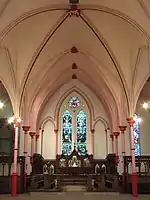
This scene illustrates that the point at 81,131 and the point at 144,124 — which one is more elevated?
the point at 144,124

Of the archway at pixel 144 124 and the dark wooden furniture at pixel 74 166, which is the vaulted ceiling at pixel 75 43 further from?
the archway at pixel 144 124

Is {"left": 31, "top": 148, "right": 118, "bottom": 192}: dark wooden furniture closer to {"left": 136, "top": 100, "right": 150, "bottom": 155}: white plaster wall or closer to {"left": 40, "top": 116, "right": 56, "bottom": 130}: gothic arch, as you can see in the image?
{"left": 40, "top": 116, "right": 56, "bottom": 130}: gothic arch

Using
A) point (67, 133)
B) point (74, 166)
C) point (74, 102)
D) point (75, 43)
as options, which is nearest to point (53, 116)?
point (67, 133)

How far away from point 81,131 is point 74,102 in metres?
2.67

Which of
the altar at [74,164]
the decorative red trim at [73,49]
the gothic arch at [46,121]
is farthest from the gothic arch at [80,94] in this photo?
the decorative red trim at [73,49]

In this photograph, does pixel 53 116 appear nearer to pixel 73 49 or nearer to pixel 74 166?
pixel 74 166

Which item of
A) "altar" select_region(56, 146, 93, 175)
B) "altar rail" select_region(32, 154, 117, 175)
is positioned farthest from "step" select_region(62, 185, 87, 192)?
"altar rail" select_region(32, 154, 117, 175)

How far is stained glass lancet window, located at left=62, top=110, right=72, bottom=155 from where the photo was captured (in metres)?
24.2

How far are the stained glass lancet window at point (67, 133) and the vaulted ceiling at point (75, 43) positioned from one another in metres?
4.80

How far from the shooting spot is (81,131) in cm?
2459

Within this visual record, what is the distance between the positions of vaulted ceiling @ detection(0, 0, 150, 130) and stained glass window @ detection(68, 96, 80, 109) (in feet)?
16.2

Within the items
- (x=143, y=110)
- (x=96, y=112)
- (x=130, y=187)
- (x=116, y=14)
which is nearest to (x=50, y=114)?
(x=96, y=112)

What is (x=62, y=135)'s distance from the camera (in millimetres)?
24547

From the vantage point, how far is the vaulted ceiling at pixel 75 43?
1265 centimetres
